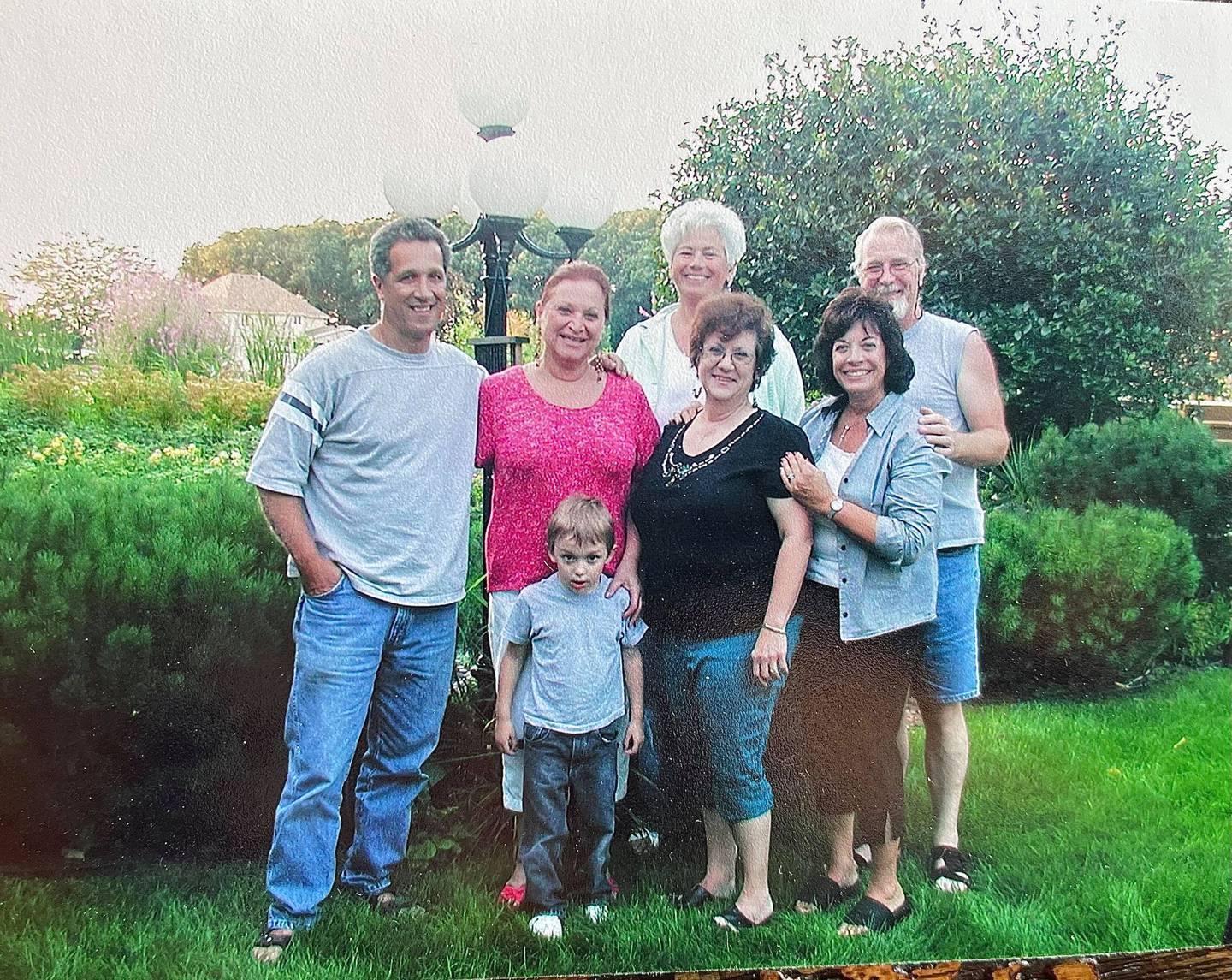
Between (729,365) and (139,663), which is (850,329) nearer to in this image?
(729,365)

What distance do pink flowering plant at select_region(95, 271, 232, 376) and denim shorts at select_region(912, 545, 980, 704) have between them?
7.70 feet

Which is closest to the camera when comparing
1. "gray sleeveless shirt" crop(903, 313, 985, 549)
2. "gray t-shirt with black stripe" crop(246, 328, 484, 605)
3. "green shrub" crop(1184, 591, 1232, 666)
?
"gray t-shirt with black stripe" crop(246, 328, 484, 605)

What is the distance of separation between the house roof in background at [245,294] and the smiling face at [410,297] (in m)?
0.36

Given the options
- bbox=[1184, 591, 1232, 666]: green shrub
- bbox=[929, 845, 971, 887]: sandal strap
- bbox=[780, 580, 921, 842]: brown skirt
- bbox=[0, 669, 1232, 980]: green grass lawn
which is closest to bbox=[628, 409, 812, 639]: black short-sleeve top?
bbox=[780, 580, 921, 842]: brown skirt

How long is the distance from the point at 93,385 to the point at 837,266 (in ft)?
7.72

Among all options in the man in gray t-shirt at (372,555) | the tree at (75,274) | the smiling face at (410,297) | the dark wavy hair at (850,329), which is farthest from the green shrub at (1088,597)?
the tree at (75,274)

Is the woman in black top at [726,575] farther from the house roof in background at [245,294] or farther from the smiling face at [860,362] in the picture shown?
the house roof in background at [245,294]

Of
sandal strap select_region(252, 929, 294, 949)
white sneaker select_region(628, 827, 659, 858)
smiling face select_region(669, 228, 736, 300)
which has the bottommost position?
sandal strap select_region(252, 929, 294, 949)

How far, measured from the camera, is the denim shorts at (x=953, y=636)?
3494mm

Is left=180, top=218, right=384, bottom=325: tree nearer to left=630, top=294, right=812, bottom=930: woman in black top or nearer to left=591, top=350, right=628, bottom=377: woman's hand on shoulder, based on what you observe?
left=591, top=350, right=628, bottom=377: woman's hand on shoulder

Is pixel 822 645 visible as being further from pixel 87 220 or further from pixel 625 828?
pixel 87 220

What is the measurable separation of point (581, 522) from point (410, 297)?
0.82 m

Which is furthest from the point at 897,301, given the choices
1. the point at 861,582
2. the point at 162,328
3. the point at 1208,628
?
the point at 162,328

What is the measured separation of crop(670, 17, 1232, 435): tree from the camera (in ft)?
11.6
